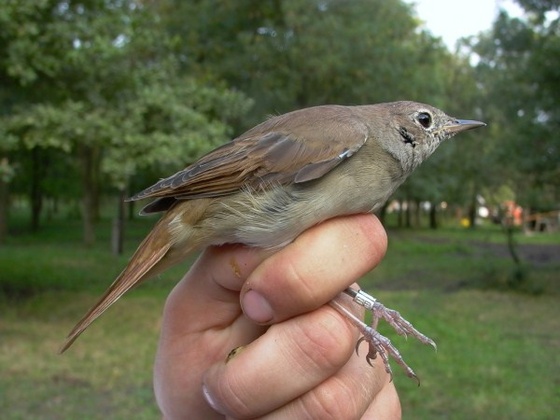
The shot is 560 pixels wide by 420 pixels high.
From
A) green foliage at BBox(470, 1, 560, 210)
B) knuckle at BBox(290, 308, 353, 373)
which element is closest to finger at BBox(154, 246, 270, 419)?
knuckle at BBox(290, 308, 353, 373)

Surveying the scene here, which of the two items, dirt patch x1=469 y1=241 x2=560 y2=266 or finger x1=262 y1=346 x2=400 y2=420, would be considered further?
dirt patch x1=469 y1=241 x2=560 y2=266

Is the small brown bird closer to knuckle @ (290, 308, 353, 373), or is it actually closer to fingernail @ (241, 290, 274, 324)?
knuckle @ (290, 308, 353, 373)

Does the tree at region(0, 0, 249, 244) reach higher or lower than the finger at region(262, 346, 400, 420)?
higher

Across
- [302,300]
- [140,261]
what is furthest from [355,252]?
[140,261]

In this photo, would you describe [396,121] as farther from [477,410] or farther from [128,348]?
[128,348]

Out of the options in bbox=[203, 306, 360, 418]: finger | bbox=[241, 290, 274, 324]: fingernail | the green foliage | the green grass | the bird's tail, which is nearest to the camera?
bbox=[203, 306, 360, 418]: finger

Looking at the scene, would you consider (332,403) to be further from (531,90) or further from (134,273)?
(531,90)

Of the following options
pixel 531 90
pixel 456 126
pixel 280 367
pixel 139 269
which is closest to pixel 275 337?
pixel 280 367
